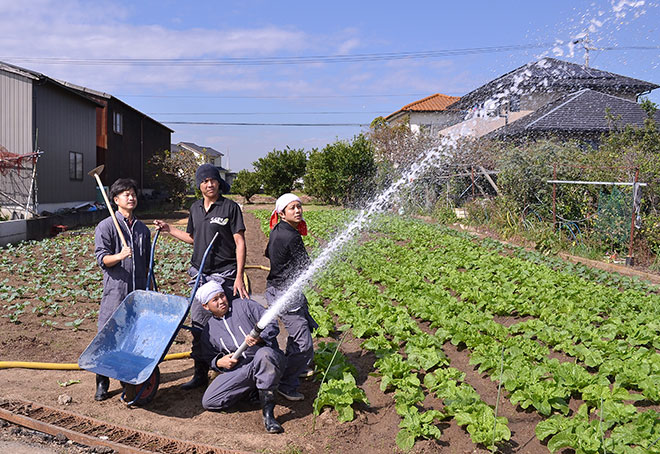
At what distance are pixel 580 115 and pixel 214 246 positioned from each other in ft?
73.9

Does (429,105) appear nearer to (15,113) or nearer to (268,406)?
(15,113)

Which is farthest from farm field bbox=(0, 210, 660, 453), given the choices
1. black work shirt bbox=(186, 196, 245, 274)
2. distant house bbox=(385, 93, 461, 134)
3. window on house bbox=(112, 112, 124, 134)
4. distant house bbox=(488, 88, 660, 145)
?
distant house bbox=(385, 93, 461, 134)

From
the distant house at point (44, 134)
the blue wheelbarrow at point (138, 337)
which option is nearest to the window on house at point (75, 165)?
the distant house at point (44, 134)

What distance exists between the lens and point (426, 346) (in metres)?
5.29

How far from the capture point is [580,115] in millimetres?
23266

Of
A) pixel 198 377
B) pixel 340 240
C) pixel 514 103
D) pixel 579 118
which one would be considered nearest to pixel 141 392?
pixel 198 377

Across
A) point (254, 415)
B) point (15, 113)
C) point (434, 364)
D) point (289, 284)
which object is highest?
point (15, 113)

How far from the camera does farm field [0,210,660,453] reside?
3709mm

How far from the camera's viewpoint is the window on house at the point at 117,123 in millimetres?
26188

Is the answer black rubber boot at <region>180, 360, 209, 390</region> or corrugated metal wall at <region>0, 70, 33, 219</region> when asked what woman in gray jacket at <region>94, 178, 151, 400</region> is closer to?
black rubber boot at <region>180, 360, 209, 390</region>

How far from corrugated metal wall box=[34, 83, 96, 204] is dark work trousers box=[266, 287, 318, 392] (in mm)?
15499

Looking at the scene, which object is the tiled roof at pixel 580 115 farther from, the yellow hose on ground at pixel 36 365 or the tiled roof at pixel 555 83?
the yellow hose on ground at pixel 36 365

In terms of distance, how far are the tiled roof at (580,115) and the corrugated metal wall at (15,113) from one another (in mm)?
18105

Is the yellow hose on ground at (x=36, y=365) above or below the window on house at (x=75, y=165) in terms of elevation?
below
